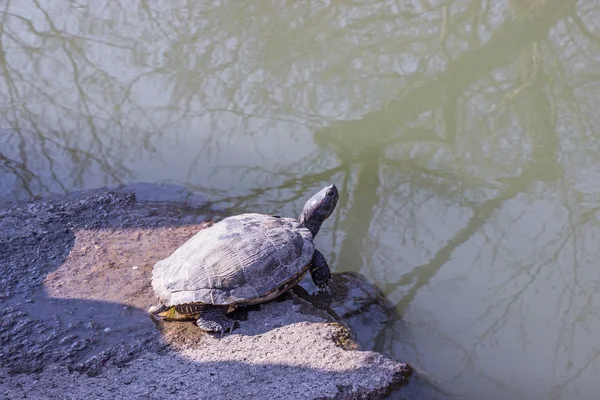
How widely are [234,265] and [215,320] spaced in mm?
409

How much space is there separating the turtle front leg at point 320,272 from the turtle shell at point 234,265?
0.10 m

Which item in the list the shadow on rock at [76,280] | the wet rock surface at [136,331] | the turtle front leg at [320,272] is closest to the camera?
the wet rock surface at [136,331]

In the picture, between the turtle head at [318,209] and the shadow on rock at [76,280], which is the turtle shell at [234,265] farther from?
the turtle head at [318,209]

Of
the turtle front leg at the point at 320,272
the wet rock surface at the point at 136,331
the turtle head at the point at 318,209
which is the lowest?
the wet rock surface at the point at 136,331

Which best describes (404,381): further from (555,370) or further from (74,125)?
(74,125)

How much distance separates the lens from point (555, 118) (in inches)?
282

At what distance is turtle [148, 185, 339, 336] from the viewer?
441 centimetres

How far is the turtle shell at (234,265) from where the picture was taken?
4.43 metres

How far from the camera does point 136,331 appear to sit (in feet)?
14.3

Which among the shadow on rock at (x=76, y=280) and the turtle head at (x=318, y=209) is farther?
the turtle head at (x=318, y=209)

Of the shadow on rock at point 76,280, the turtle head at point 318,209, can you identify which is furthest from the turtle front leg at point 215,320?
the turtle head at point 318,209

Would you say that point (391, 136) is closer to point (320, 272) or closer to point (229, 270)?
point (320, 272)

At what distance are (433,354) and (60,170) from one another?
427 cm

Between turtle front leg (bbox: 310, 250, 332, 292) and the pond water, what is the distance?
587mm
